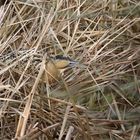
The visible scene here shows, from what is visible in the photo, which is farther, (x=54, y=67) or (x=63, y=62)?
(x=63, y=62)

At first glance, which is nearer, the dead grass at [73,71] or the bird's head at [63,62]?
the dead grass at [73,71]

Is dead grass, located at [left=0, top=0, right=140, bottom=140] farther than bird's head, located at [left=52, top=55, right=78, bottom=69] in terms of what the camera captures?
No

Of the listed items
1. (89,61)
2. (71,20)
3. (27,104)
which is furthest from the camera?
(71,20)

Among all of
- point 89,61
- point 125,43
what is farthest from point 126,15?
point 89,61

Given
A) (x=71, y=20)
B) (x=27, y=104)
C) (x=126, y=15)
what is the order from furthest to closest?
1. (x=71, y=20)
2. (x=126, y=15)
3. (x=27, y=104)

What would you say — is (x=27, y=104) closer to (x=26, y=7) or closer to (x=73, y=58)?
(x=73, y=58)

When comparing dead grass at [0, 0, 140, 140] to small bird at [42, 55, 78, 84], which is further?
small bird at [42, 55, 78, 84]

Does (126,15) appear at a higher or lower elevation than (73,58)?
higher

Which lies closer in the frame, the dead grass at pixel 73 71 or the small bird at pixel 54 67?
the dead grass at pixel 73 71
